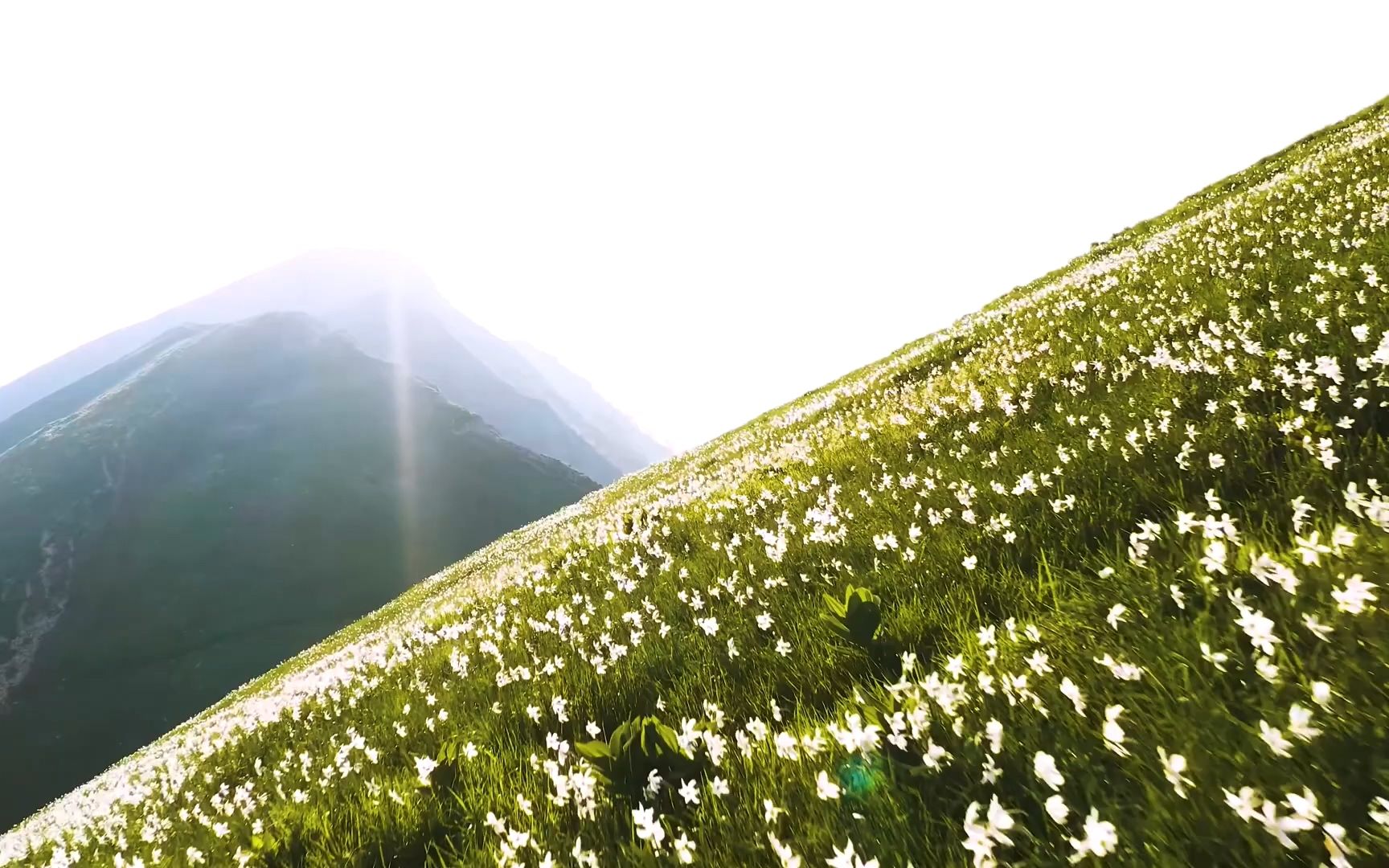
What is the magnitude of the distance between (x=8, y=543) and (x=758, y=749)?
252m

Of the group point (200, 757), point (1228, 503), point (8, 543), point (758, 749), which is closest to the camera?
point (758, 749)

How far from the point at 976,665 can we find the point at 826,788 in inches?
34.0

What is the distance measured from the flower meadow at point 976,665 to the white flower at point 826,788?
53 mm

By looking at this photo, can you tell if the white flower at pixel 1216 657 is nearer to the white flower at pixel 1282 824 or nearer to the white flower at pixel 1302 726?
the white flower at pixel 1302 726

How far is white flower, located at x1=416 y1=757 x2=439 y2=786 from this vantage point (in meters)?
4.02

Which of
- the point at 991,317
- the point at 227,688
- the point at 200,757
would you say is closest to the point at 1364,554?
the point at 200,757

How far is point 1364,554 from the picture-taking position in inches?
82.1

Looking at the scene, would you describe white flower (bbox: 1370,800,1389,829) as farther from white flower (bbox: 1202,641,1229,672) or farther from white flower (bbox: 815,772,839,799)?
white flower (bbox: 815,772,839,799)

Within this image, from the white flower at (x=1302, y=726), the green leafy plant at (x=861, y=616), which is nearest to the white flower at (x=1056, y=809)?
the white flower at (x=1302, y=726)

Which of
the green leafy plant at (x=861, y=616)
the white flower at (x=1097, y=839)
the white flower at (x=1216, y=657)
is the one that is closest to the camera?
the white flower at (x=1097, y=839)

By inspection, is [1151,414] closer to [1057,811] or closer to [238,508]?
[1057,811]

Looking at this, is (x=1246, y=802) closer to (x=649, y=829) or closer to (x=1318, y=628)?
(x=1318, y=628)

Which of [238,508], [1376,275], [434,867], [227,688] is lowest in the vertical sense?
[227,688]

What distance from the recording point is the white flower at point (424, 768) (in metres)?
4.02
